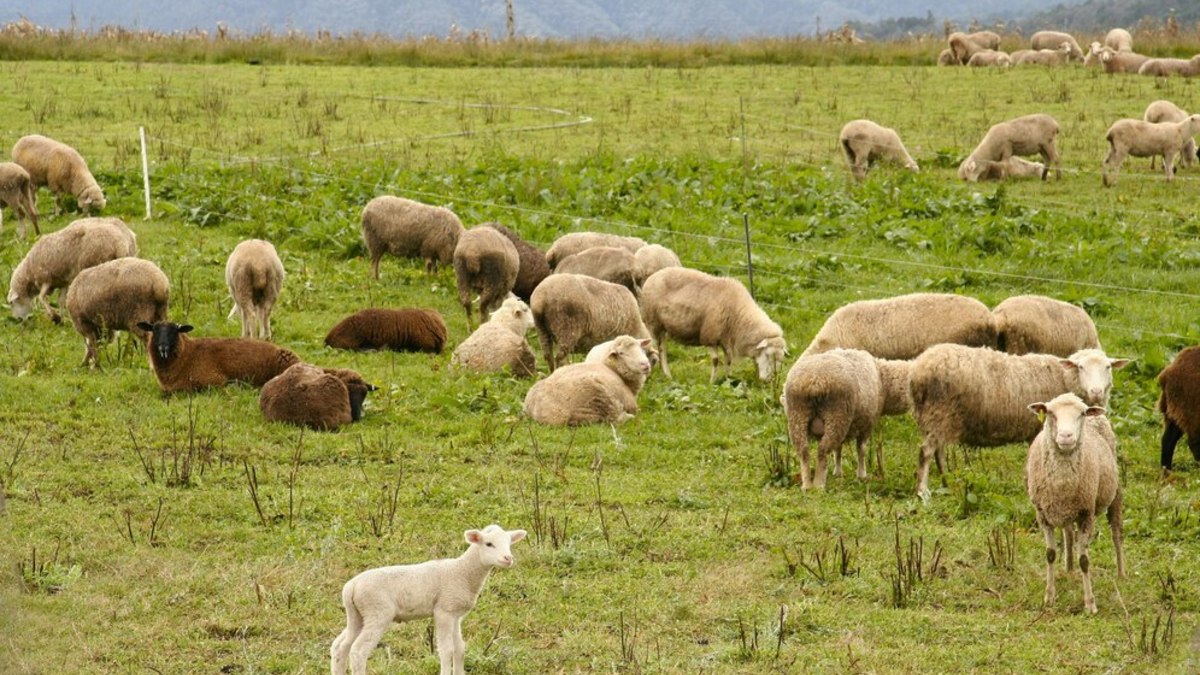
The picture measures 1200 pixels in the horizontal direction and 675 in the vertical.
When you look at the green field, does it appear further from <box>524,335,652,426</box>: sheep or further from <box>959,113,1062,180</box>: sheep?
<box>959,113,1062,180</box>: sheep

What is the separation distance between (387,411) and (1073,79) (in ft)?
79.8

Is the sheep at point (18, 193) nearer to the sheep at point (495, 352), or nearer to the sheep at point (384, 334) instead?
the sheep at point (384, 334)

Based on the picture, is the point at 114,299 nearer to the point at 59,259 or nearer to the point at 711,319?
the point at 59,259

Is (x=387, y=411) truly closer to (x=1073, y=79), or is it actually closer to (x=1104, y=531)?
(x=1104, y=531)

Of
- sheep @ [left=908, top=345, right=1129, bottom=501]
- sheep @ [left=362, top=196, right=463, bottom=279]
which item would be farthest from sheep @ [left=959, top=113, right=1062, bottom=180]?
sheep @ [left=908, top=345, right=1129, bottom=501]

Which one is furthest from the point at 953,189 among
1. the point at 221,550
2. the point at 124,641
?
the point at 124,641

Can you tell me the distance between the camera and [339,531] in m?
10.3

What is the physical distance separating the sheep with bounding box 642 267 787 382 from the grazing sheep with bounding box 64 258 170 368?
16.0ft

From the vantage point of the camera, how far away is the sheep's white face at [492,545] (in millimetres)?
7824

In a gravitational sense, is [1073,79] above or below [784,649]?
above

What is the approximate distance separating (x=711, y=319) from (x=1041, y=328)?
10.7ft

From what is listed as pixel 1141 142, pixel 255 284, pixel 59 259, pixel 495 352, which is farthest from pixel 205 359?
pixel 1141 142

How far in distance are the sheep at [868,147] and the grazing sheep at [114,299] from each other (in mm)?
13091

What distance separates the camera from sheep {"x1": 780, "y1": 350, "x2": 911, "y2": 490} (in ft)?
38.4
